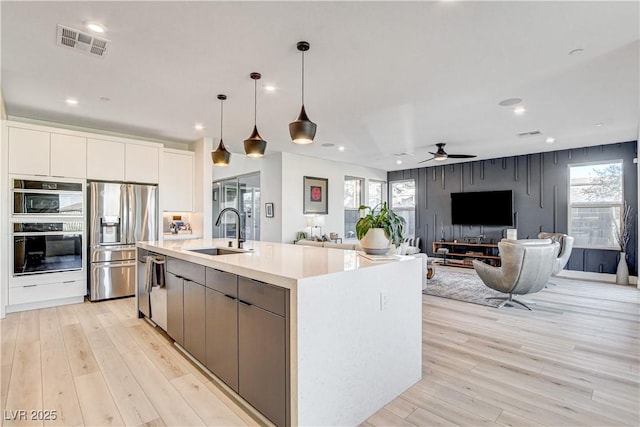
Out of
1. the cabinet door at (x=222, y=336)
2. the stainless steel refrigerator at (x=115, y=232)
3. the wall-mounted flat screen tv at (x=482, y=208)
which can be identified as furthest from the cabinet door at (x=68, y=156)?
the wall-mounted flat screen tv at (x=482, y=208)

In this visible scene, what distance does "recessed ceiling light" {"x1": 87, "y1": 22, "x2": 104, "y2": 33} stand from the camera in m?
2.46

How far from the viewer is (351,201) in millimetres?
9094

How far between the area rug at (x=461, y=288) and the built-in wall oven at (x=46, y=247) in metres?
5.30

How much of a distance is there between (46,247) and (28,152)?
1279 millimetres

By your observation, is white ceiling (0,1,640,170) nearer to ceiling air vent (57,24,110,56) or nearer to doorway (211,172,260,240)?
ceiling air vent (57,24,110,56)

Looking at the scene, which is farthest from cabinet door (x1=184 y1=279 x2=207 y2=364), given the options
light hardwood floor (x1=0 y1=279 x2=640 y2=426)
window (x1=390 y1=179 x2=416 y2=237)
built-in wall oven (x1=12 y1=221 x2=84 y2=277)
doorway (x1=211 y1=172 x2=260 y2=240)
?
window (x1=390 y1=179 x2=416 y2=237)

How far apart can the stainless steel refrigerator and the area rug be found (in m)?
4.70

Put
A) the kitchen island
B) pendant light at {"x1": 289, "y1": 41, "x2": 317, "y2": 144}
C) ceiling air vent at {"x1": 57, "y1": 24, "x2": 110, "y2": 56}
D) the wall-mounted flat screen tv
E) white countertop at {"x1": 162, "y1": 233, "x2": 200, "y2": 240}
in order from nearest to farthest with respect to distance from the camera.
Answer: the kitchen island → ceiling air vent at {"x1": 57, "y1": 24, "x2": 110, "y2": 56} → pendant light at {"x1": 289, "y1": 41, "x2": 317, "y2": 144} → white countertop at {"x1": 162, "y1": 233, "x2": 200, "y2": 240} → the wall-mounted flat screen tv

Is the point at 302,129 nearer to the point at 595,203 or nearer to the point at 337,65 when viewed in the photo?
the point at 337,65

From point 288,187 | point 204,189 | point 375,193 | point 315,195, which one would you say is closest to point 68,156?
point 204,189

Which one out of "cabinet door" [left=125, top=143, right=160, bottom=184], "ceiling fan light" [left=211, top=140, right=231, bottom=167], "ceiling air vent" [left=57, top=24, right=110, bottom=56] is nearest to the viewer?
"ceiling air vent" [left=57, top=24, right=110, bottom=56]

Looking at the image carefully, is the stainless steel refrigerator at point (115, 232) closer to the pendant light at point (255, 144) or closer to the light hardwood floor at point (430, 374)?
the light hardwood floor at point (430, 374)

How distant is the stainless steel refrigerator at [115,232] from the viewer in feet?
15.6

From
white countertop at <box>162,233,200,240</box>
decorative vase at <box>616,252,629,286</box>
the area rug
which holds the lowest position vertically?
the area rug
